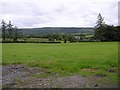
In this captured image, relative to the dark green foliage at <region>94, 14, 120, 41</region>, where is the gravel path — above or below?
below

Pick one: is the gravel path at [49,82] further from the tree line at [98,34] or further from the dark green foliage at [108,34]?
the dark green foliage at [108,34]

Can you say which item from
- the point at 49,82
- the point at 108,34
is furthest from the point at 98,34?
the point at 49,82

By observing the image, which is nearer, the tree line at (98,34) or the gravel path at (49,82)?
the gravel path at (49,82)

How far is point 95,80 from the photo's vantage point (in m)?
15.2

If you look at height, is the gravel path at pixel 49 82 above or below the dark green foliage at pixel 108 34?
below

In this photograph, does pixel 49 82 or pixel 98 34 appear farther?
pixel 98 34

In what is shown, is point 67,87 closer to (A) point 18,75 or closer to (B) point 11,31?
(A) point 18,75

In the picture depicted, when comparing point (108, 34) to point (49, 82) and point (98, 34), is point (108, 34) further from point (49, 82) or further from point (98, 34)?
point (49, 82)

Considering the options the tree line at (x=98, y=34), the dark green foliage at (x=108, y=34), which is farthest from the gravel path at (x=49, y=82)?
the dark green foliage at (x=108, y=34)

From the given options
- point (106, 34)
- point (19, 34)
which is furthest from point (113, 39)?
point (19, 34)

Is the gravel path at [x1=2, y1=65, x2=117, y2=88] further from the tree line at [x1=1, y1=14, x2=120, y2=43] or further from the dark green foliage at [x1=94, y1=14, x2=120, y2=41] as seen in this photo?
the dark green foliage at [x1=94, y1=14, x2=120, y2=41]

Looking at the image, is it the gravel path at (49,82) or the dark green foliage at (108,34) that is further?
the dark green foliage at (108,34)

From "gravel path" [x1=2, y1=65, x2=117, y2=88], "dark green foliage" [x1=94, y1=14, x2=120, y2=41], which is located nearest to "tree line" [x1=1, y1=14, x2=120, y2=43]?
"dark green foliage" [x1=94, y1=14, x2=120, y2=41]

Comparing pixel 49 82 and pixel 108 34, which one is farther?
pixel 108 34
